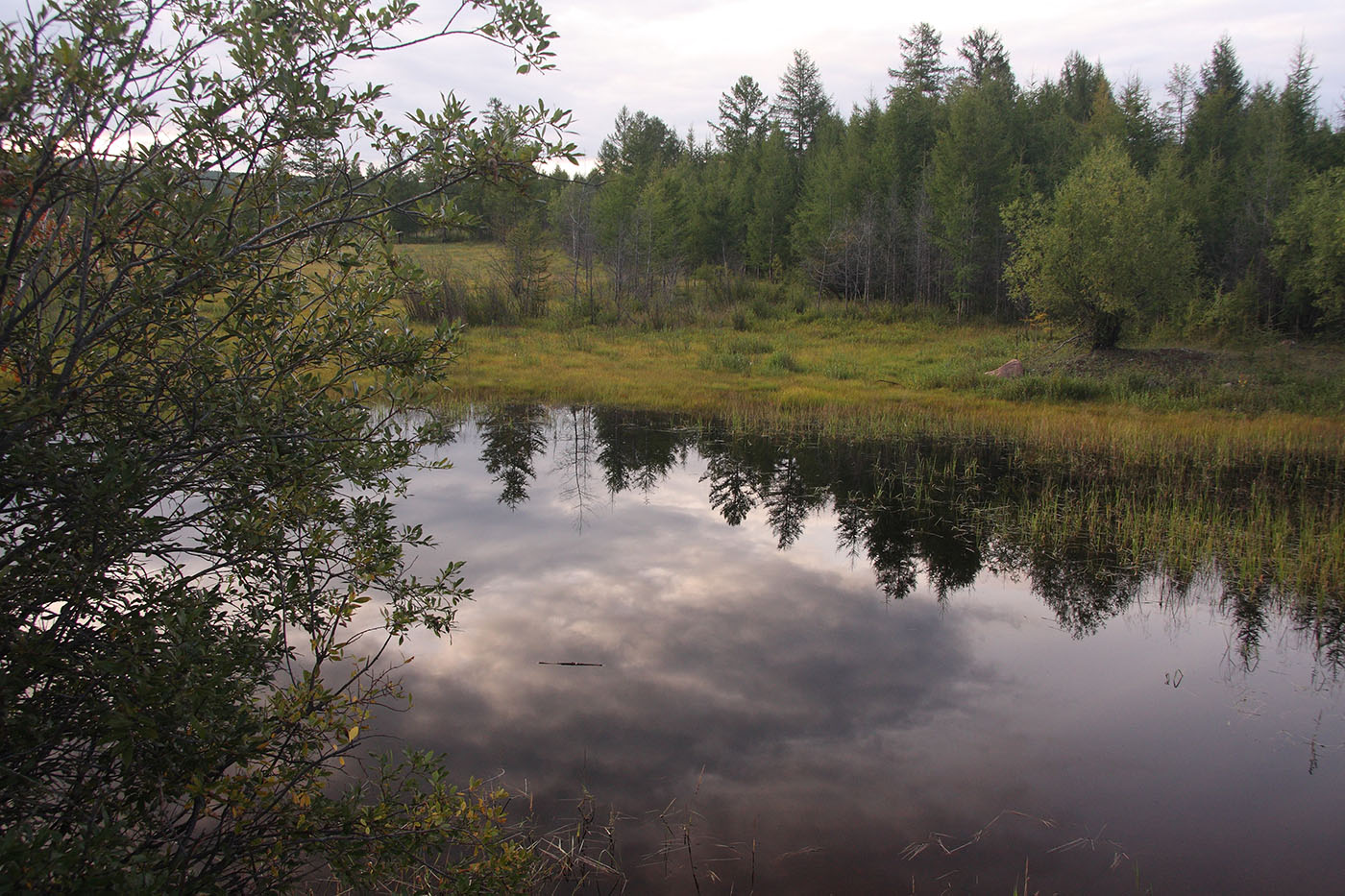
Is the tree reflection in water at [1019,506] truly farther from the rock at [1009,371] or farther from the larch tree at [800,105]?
the larch tree at [800,105]

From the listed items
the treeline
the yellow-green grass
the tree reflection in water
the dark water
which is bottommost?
the dark water

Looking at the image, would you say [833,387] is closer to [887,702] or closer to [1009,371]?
[1009,371]

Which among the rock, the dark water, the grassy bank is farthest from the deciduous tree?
the rock

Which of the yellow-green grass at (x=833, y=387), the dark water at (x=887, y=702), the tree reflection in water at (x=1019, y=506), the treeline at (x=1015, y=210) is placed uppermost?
the treeline at (x=1015, y=210)

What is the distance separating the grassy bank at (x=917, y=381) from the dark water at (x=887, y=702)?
6037 millimetres

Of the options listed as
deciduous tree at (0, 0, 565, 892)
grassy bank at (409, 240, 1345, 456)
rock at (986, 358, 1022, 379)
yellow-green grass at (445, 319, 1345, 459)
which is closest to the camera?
deciduous tree at (0, 0, 565, 892)

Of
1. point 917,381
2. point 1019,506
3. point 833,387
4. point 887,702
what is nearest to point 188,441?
point 887,702

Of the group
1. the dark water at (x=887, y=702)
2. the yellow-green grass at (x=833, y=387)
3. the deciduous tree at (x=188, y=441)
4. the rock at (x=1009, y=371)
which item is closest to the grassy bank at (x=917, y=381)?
the yellow-green grass at (x=833, y=387)

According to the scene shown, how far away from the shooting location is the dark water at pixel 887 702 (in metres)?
4.40

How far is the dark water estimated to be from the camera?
14.4ft

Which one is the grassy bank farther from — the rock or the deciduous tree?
the deciduous tree

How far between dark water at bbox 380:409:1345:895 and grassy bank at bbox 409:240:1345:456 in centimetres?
604

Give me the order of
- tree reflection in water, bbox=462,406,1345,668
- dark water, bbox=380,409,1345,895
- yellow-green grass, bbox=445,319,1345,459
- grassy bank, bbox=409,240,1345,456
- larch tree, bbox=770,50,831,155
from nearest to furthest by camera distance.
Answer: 1. dark water, bbox=380,409,1345,895
2. tree reflection in water, bbox=462,406,1345,668
3. yellow-green grass, bbox=445,319,1345,459
4. grassy bank, bbox=409,240,1345,456
5. larch tree, bbox=770,50,831,155

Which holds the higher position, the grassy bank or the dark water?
the grassy bank
